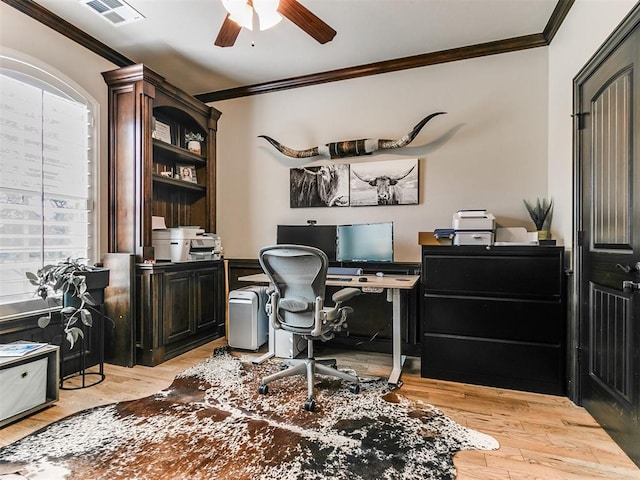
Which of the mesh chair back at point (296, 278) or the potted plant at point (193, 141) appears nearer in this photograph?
the mesh chair back at point (296, 278)

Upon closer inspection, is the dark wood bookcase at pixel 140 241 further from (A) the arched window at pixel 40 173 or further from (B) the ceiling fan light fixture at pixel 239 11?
(B) the ceiling fan light fixture at pixel 239 11

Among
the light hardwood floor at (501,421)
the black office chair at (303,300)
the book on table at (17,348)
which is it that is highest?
the black office chair at (303,300)

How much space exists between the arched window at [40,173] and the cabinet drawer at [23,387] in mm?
577

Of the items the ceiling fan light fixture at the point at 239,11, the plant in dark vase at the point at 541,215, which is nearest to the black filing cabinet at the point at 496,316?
the plant in dark vase at the point at 541,215

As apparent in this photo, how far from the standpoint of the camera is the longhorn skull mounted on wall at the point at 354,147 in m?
3.22

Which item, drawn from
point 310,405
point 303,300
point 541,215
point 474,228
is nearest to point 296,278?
point 303,300

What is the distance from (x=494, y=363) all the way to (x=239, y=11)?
2.92m

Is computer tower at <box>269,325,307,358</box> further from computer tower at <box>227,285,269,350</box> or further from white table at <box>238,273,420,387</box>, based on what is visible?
white table at <box>238,273,420,387</box>

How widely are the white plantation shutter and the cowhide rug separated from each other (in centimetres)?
127

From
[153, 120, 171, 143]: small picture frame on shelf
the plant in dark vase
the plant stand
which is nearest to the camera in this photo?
the plant stand

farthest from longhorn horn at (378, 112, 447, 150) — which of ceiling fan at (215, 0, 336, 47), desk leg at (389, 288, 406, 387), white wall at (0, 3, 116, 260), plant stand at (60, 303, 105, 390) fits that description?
plant stand at (60, 303, 105, 390)

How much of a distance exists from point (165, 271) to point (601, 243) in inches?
129

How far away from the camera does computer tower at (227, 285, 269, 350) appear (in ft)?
11.1

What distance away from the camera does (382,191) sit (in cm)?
343
